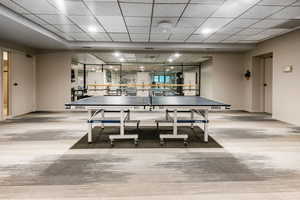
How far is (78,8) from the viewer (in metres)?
4.77

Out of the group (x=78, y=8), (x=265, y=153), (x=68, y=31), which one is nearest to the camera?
(x=265, y=153)

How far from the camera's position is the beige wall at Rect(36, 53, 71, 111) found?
964 centimetres

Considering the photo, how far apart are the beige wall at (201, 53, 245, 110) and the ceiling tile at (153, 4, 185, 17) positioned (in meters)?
5.36

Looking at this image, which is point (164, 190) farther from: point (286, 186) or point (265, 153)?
point (265, 153)

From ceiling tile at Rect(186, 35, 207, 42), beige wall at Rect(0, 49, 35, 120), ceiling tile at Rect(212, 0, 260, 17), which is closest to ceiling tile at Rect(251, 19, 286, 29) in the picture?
ceiling tile at Rect(212, 0, 260, 17)

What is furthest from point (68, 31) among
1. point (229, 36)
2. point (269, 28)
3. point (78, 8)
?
point (269, 28)

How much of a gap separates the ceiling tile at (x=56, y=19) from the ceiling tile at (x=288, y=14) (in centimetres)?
462

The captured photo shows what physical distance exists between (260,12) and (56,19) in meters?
4.48

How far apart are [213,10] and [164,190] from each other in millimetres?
3821

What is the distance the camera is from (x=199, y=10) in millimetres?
4879

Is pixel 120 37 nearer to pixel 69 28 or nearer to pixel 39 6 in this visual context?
pixel 69 28

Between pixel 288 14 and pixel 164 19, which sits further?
pixel 164 19

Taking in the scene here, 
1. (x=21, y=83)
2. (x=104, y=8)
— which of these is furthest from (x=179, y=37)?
(x=21, y=83)

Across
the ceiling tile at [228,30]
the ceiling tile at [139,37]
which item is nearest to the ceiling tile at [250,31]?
the ceiling tile at [228,30]
